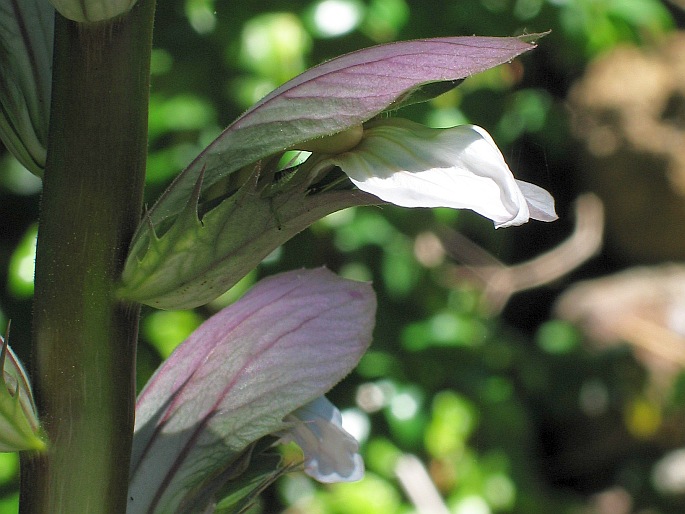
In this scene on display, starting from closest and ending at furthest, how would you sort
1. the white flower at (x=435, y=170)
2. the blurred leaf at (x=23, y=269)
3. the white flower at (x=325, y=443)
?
the white flower at (x=435, y=170)
the white flower at (x=325, y=443)
the blurred leaf at (x=23, y=269)

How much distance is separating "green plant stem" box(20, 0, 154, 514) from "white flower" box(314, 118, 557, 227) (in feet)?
0.27

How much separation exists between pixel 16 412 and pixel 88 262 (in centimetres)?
6

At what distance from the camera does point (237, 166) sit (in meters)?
0.35

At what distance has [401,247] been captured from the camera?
1480 millimetres

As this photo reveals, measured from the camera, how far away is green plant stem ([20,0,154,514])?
0.36 metres

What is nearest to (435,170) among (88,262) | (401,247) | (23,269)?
(88,262)

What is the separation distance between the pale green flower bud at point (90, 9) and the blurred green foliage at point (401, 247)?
23.8 inches

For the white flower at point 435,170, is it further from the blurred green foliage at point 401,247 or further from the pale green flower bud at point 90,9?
the blurred green foliage at point 401,247

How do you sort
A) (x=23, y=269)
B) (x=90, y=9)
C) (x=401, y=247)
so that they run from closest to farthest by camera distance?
(x=90, y=9) → (x=23, y=269) → (x=401, y=247)

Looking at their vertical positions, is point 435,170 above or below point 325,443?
above

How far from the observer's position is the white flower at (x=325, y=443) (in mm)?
496

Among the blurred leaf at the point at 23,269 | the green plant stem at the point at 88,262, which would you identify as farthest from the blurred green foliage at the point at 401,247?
the green plant stem at the point at 88,262

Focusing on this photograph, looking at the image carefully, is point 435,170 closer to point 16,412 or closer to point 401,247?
Result: point 16,412

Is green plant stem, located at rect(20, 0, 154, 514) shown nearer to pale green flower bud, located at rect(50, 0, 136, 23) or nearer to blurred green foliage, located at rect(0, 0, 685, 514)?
pale green flower bud, located at rect(50, 0, 136, 23)
